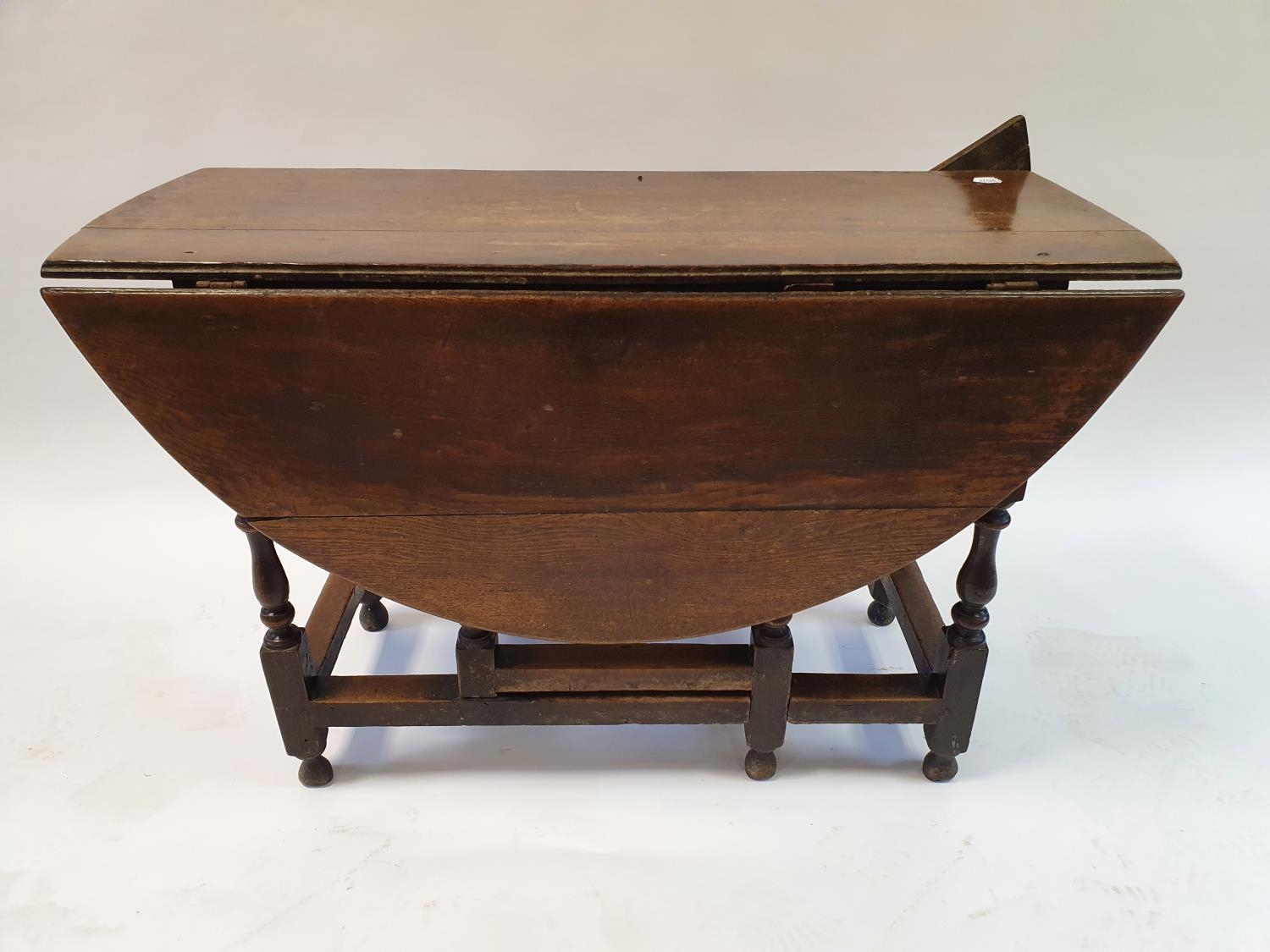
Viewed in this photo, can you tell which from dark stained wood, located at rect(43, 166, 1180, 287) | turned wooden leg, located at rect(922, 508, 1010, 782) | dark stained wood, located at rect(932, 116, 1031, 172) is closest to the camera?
dark stained wood, located at rect(43, 166, 1180, 287)

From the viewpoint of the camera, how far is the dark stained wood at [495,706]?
1.69 m

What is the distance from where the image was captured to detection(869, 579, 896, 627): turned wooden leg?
2.13m

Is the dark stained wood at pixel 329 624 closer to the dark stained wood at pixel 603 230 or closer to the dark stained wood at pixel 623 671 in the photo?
the dark stained wood at pixel 623 671

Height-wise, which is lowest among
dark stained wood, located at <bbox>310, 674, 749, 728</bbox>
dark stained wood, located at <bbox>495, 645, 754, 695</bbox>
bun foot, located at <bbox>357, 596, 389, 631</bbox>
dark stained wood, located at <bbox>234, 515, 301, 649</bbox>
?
bun foot, located at <bbox>357, 596, 389, 631</bbox>

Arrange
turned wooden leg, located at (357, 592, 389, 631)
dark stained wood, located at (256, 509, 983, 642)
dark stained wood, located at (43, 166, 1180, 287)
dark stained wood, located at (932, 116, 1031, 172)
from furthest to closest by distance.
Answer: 1. turned wooden leg, located at (357, 592, 389, 631)
2. dark stained wood, located at (932, 116, 1031, 172)
3. dark stained wood, located at (256, 509, 983, 642)
4. dark stained wood, located at (43, 166, 1180, 287)

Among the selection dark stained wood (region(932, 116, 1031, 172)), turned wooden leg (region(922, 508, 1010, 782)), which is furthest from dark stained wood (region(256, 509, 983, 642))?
dark stained wood (region(932, 116, 1031, 172))

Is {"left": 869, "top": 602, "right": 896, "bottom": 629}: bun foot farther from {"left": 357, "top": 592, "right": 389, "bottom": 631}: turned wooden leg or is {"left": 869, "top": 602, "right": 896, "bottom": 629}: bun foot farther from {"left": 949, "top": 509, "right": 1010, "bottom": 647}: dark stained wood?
{"left": 357, "top": 592, "right": 389, "bottom": 631}: turned wooden leg

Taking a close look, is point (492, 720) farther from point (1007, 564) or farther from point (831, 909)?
point (1007, 564)

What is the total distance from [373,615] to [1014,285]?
1.40 metres

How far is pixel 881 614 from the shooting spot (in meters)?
2.16

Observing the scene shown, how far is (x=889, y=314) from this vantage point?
1339 millimetres

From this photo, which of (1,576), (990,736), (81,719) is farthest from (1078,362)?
(1,576)

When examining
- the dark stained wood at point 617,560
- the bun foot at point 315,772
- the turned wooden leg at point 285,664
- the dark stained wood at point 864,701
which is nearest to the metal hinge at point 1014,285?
the dark stained wood at point 617,560

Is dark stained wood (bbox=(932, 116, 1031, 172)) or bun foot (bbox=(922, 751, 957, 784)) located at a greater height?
dark stained wood (bbox=(932, 116, 1031, 172))
